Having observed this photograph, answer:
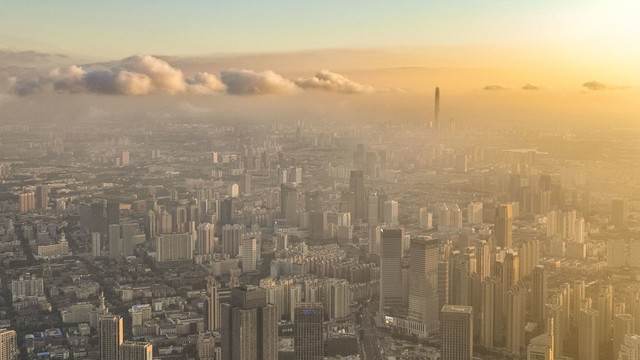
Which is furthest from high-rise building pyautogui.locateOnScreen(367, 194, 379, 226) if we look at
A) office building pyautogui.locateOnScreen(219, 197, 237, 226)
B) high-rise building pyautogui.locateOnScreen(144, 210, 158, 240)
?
high-rise building pyautogui.locateOnScreen(144, 210, 158, 240)

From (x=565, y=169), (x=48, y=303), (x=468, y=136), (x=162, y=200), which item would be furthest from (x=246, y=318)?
(x=565, y=169)

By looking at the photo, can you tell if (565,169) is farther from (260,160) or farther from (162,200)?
(162,200)

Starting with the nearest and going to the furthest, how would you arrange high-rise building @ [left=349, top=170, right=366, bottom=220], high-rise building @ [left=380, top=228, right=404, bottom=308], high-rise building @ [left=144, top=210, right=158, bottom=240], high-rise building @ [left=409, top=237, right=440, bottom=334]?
1. high-rise building @ [left=409, top=237, right=440, bottom=334]
2. high-rise building @ [left=380, top=228, right=404, bottom=308]
3. high-rise building @ [left=144, top=210, right=158, bottom=240]
4. high-rise building @ [left=349, top=170, right=366, bottom=220]

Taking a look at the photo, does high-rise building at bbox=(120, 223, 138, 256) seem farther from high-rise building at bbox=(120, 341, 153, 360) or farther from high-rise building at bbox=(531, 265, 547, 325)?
high-rise building at bbox=(531, 265, 547, 325)

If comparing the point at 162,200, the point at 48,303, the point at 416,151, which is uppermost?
the point at 416,151

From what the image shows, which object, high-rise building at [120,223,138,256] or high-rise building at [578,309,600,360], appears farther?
high-rise building at [120,223,138,256]

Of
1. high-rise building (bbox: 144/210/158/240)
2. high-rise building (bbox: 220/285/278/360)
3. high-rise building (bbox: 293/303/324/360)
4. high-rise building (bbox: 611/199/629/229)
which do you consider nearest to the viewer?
high-rise building (bbox: 220/285/278/360)

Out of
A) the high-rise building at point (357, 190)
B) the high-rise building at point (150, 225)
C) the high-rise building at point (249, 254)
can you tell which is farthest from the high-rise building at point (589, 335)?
the high-rise building at point (150, 225)
